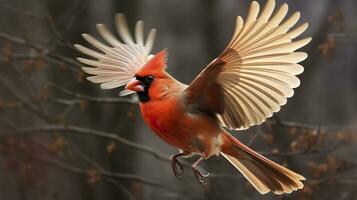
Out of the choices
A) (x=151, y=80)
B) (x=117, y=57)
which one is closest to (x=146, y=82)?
(x=151, y=80)

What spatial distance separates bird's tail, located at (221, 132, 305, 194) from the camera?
442 cm

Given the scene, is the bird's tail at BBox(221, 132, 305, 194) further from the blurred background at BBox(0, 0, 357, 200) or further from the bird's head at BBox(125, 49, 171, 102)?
the bird's head at BBox(125, 49, 171, 102)

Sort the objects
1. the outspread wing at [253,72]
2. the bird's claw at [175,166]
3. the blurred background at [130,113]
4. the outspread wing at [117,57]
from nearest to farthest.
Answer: the outspread wing at [253,72] < the bird's claw at [175,166] < the outspread wing at [117,57] < the blurred background at [130,113]

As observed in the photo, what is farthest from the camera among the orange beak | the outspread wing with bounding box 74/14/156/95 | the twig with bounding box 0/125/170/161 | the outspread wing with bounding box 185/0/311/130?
the twig with bounding box 0/125/170/161

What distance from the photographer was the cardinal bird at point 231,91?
385cm

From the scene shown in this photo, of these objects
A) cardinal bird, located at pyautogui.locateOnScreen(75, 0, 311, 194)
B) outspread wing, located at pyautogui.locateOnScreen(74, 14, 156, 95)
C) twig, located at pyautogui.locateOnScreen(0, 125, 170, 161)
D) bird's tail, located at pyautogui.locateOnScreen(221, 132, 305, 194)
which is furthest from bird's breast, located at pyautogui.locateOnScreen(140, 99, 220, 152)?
twig, located at pyautogui.locateOnScreen(0, 125, 170, 161)

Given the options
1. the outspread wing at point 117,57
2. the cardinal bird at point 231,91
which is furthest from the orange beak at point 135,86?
the outspread wing at point 117,57

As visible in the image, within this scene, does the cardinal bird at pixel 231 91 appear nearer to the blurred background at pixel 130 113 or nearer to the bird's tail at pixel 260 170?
the bird's tail at pixel 260 170

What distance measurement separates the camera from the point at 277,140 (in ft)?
19.1

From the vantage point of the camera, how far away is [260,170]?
4535mm

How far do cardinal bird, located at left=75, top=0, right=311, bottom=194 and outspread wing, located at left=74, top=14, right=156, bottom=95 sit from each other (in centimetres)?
55

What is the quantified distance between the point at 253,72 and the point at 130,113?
182 centimetres

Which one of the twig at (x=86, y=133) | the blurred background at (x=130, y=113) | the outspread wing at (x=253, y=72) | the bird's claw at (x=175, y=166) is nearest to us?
the outspread wing at (x=253, y=72)

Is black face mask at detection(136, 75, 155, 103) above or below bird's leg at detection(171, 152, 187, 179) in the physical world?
above
